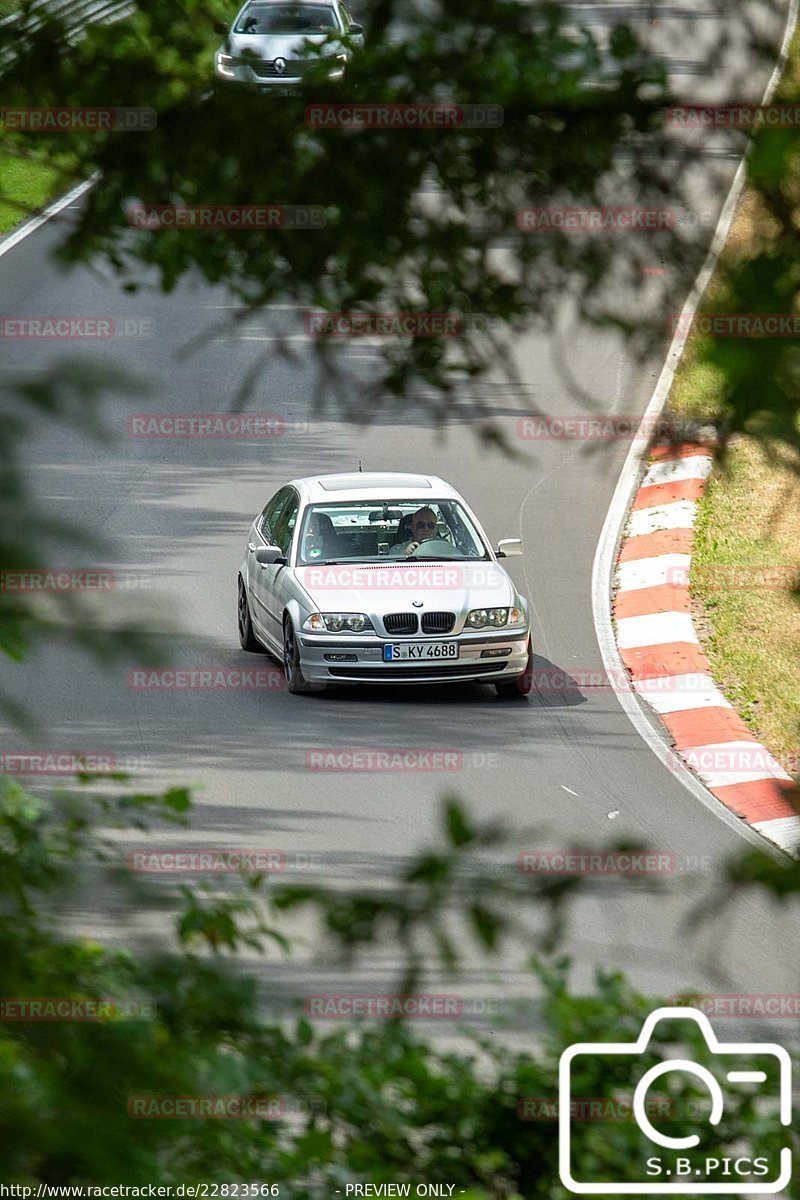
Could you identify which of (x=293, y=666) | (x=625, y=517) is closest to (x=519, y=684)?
(x=293, y=666)

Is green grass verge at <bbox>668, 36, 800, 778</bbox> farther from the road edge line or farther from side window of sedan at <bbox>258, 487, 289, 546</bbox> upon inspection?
side window of sedan at <bbox>258, 487, 289, 546</bbox>

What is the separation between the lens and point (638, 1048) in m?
3.14

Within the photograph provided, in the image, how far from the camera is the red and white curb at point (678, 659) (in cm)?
1042

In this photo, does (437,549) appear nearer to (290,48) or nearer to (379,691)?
(379,691)

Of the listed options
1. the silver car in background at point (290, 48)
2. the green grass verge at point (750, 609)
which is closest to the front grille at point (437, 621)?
the green grass verge at point (750, 609)

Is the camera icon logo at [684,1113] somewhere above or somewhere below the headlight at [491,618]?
above

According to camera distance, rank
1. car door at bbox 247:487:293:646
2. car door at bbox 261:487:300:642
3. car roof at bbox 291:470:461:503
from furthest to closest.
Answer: car door at bbox 247:487:293:646, car roof at bbox 291:470:461:503, car door at bbox 261:487:300:642

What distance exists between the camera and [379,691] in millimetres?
12789

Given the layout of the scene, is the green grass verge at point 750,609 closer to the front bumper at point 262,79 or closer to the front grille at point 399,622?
the front grille at point 399,622

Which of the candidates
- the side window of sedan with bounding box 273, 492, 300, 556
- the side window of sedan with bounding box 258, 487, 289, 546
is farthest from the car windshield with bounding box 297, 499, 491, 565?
the side window of sedan with bounding box 258, 487, 289, 546

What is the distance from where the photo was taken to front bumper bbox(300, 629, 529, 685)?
39.2ft

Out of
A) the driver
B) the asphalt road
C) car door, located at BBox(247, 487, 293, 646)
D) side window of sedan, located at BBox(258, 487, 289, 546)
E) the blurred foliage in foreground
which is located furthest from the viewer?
side window of sedan, located at BBox(258, 487, 289, 546)

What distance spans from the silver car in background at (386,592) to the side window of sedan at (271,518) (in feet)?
0.38

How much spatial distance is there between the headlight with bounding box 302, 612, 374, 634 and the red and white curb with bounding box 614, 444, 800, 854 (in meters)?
2.43
